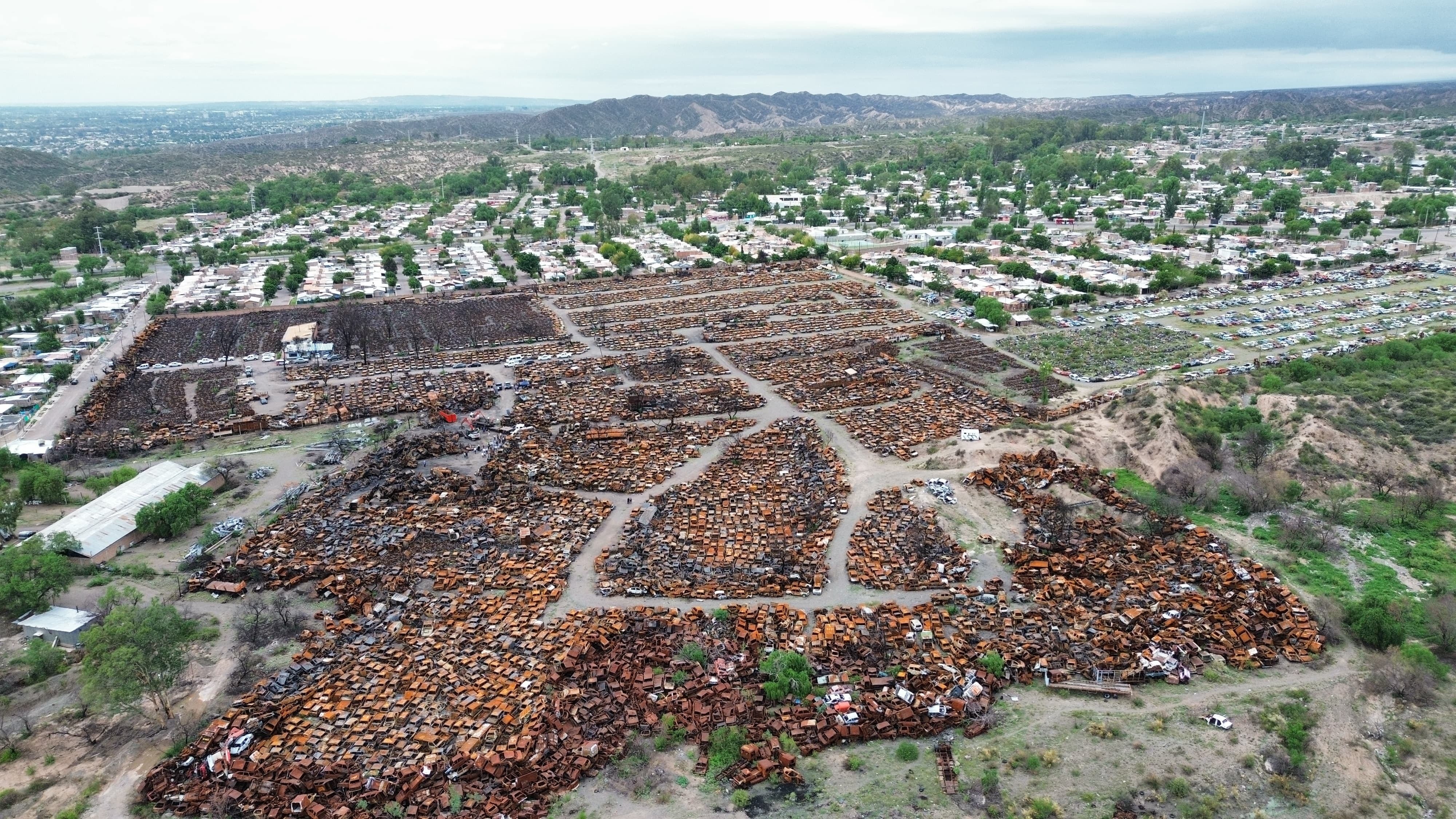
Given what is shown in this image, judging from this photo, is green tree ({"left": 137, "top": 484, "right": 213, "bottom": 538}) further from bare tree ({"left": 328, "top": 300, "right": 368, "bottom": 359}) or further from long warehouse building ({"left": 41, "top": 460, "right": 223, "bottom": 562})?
bare tree ({"left": 328, "top": 300, "right": 368, "bottom": 359})

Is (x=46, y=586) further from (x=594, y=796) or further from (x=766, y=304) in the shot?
(x=766, y=304)

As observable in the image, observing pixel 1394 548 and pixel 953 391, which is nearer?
pixel 1394 548

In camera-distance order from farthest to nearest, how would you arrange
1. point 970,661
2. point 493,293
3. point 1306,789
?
point 493,293 < point 970,661 < point 1306,789

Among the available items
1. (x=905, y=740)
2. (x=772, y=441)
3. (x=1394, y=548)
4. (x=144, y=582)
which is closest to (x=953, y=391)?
(x=772, y=441)

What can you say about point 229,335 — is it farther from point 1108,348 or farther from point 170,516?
point 1108,348

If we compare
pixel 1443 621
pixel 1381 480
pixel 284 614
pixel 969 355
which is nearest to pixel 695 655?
pixel 284 614

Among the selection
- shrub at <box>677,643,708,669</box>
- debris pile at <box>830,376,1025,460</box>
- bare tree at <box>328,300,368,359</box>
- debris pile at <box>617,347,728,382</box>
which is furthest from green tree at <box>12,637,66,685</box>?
bare tree at <box>328,300,368,359</box>

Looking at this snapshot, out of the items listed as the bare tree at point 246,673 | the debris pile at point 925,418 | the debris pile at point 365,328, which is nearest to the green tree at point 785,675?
the bare tree at point 246,673
